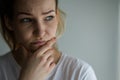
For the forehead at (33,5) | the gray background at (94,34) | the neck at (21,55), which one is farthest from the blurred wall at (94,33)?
the forehead at (33,5)

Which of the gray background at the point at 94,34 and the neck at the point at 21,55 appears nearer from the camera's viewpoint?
the neck at the point at 21,55

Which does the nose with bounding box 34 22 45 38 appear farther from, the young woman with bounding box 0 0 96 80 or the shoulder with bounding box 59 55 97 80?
the shoulder with bounding box 59 55 97 80

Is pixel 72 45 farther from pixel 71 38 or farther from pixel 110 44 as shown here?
pixel 110 44

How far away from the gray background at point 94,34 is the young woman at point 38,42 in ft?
0.90

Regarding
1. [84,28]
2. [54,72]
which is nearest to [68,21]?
[84,28]

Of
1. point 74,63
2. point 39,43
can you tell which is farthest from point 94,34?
point 39,43

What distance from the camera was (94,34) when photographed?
115cm

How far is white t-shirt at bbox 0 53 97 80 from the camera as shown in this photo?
86cm

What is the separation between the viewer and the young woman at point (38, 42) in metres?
0.77

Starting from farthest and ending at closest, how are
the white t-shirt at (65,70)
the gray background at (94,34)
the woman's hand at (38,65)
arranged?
1. the gray background at (94,34)
2. the white t-shirt at (65,70)
3. the woman's hand at (38,65)

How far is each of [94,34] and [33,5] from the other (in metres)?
0.46

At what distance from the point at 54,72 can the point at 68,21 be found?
0.35 metres

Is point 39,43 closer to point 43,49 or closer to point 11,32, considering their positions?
point 43,49

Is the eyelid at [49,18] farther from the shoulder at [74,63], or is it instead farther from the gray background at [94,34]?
the gray background at [94,34]
